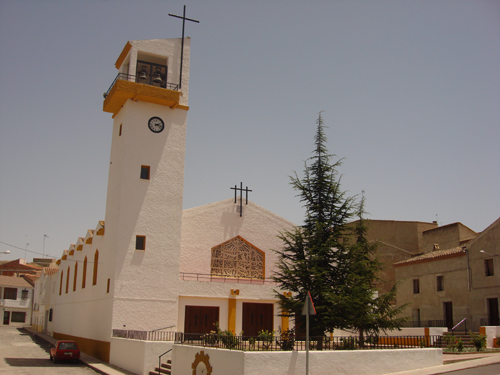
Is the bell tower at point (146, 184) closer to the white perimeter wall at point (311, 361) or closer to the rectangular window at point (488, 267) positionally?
the white perimeter wall at point (311, 361)

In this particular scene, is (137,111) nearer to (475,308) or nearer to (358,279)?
(358,279)

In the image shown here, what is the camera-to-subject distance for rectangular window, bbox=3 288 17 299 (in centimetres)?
5447

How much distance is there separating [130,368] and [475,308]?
17992mm

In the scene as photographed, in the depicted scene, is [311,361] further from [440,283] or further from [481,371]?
[440,283]

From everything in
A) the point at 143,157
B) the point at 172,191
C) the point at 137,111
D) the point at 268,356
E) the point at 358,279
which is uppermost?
the point at 137,111

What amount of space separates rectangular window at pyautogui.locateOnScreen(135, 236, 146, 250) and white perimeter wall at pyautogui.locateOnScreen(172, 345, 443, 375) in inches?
281

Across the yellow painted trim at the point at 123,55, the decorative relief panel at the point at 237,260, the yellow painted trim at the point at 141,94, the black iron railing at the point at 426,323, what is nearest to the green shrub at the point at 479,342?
the black iron railing at the point at 426,323

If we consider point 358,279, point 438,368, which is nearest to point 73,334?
point 358,279

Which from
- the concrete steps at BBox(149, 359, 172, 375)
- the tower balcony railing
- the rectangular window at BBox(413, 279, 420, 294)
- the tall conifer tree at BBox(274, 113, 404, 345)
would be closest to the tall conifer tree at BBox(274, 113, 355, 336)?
the tall conifer tree at BBox(274, 113, 404, 345)

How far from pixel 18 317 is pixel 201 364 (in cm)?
5073

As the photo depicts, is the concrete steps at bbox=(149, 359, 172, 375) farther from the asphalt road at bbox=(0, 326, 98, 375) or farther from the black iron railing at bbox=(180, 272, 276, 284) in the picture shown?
the black iron railing at bbox=(180, 272, 276, 284)

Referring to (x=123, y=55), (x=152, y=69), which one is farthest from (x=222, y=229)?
(x=123, y=55)

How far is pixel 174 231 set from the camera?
2264cm

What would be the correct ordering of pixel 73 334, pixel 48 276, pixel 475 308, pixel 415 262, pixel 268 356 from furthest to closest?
1. pixel 48 276
2. pixel 415 262
3. pixel 73 334
4. pixel 475 308
5. pixel 268 356
